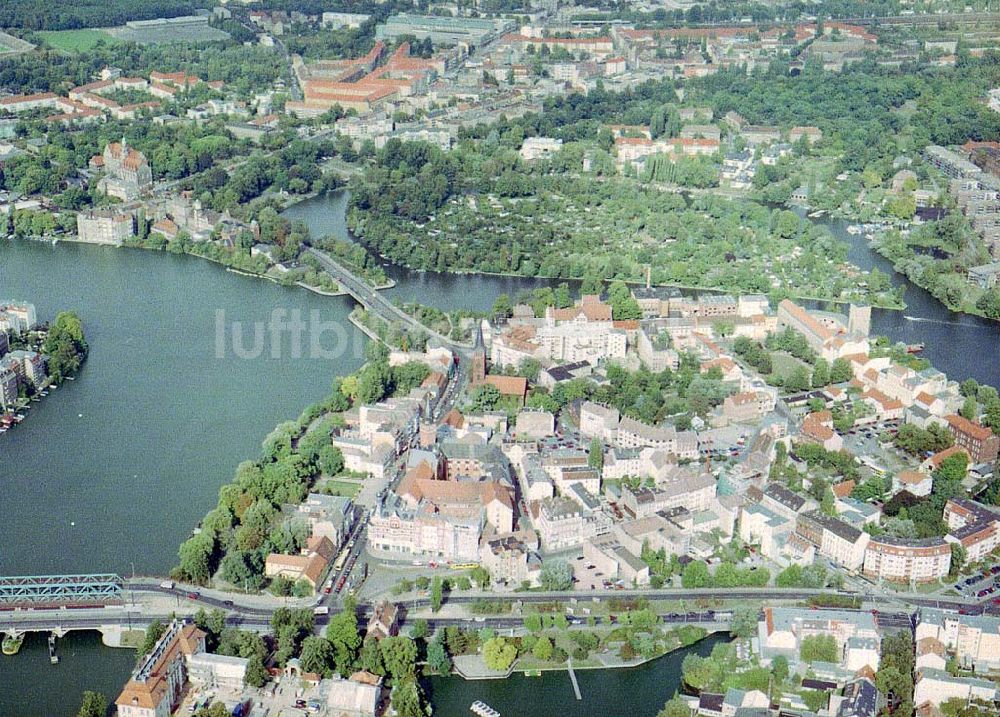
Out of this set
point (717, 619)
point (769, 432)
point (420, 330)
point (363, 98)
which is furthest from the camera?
point (363, 98)

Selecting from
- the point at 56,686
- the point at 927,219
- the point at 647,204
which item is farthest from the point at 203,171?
the point at 56,686

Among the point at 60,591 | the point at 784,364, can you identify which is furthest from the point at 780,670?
the point at 784,364

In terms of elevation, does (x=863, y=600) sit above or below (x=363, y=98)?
below

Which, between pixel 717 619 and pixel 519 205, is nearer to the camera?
pixel 717 619

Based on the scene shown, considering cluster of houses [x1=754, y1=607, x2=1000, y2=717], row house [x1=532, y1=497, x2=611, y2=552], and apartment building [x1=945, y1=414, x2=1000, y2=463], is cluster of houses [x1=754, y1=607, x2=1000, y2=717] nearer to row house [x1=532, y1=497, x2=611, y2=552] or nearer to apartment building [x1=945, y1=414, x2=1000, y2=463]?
row house [x1=532, y1=497, x2=611, y2=552]

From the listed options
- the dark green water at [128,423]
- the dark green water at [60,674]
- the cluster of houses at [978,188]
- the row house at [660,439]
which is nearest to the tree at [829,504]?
the row house at [660,439]

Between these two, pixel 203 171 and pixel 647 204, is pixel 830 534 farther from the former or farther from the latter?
pixel 203 171

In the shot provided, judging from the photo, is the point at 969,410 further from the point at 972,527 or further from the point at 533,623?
the point at 533,623
